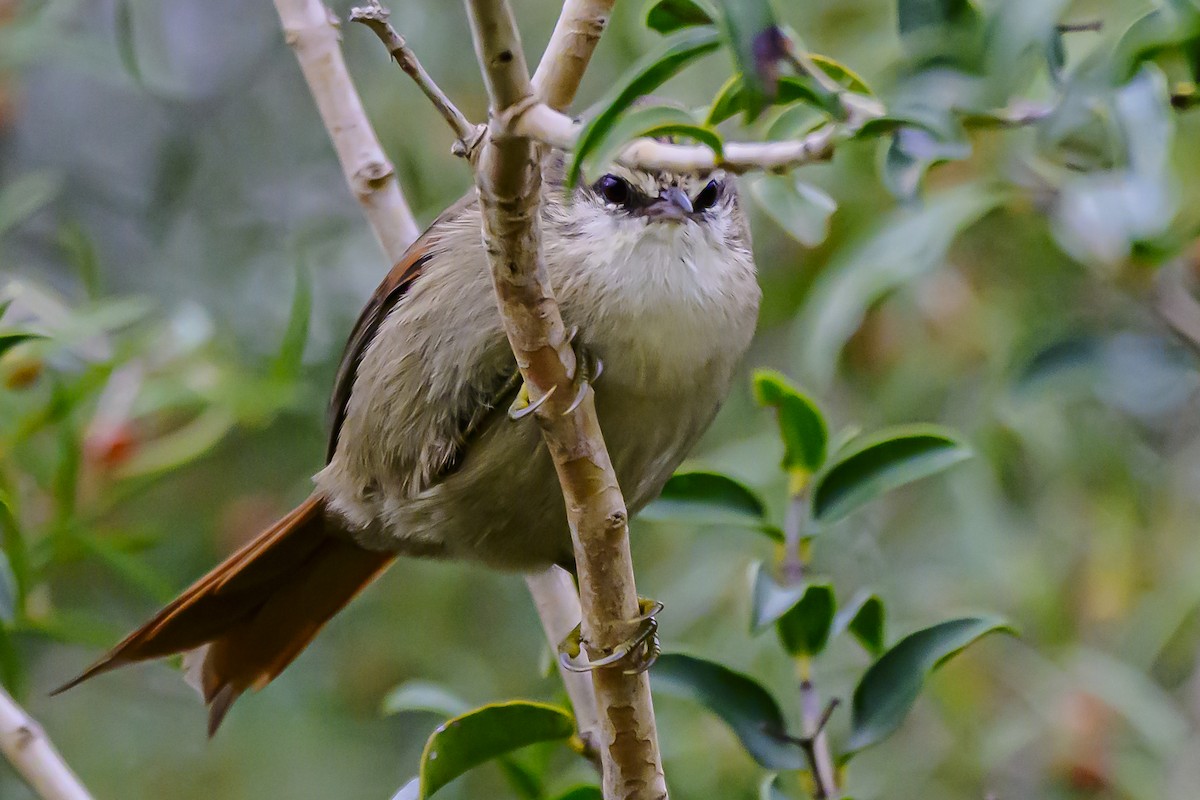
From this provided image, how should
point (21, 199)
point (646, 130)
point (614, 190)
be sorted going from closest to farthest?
point (646, 130), point (614, 190), point (21, 199)

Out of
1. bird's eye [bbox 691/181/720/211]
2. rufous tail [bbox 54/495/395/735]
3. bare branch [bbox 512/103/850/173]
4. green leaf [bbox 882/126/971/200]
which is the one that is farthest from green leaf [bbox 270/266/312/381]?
bare branch [bbox 512/103/850/173]

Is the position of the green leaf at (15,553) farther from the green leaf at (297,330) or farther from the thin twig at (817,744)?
the thin twig at (817,744)

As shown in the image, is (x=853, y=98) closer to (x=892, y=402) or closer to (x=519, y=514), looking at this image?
(x=519, y=514)

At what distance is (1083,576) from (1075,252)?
1395 millimetres

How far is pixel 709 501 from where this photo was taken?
2.51 m

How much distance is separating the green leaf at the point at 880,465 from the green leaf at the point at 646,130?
41.6 inches

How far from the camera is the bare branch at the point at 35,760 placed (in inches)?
88.6

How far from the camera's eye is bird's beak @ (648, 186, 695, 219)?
2410 millimetres

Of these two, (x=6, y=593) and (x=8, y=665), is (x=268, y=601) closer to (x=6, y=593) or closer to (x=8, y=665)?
(x=8, y=665)

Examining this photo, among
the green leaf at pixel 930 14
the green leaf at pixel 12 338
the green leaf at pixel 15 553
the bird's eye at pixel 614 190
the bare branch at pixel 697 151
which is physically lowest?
the green leaf at pixel 15 553

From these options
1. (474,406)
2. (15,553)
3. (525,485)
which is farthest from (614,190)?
(15,553)

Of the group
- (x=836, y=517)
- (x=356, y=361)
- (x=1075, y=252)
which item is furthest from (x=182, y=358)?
(x=1075, y=252)

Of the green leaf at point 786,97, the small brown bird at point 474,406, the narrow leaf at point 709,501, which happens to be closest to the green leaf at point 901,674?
the narrow leaf at point 709,501

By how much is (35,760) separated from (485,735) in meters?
0.70
